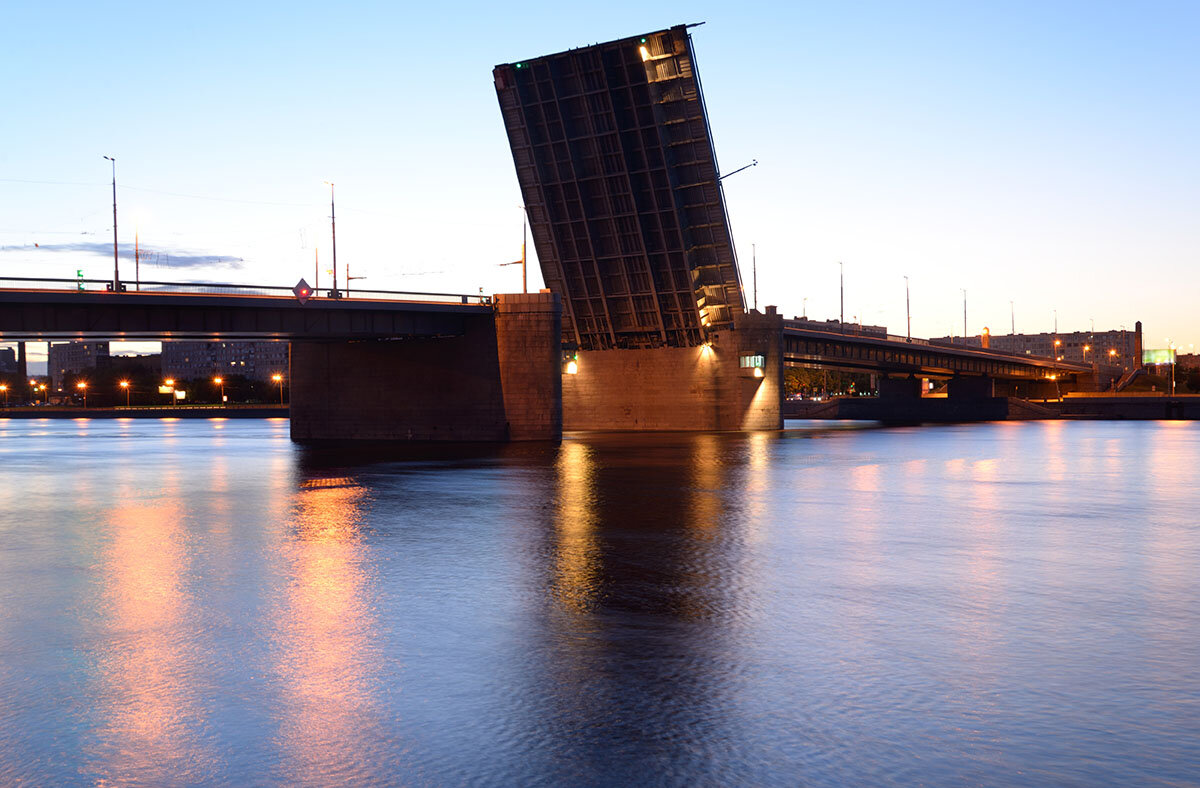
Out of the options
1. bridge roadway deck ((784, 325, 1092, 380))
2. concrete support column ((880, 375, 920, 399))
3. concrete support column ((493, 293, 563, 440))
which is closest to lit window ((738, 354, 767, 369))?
bridge roadway deck ((784, 325, 1092, 380))

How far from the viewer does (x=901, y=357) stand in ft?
367

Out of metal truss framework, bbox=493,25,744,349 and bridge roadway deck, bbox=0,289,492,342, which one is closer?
bridge roadway deck, bbox=0,289,492,342

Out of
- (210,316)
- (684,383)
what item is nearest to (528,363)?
(210,316)

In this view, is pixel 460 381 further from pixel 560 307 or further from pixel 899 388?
pixel 899 388

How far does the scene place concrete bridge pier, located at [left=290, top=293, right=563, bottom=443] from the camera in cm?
5994

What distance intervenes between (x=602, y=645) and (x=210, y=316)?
4668 cm

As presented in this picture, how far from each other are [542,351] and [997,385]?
11488 cm

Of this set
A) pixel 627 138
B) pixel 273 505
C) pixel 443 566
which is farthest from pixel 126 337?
pixel 443 566

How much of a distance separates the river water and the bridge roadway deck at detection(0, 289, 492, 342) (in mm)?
25960

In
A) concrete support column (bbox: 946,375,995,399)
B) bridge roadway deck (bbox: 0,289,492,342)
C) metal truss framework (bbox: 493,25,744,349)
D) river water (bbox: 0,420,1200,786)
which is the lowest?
river water (bbox: 0,420,1200,786)

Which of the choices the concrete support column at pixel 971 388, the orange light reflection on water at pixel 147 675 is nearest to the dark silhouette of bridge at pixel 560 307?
the orange light reflection on water at pixel 147 675

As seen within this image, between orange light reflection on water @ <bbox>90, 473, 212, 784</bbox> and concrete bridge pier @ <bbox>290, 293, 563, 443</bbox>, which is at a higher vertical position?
concrete bridge pier @ <bbox>290, 293, 563, 443</bbox>

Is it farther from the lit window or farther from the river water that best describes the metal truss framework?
the river water

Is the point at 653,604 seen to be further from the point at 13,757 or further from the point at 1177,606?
the point at 13,757
